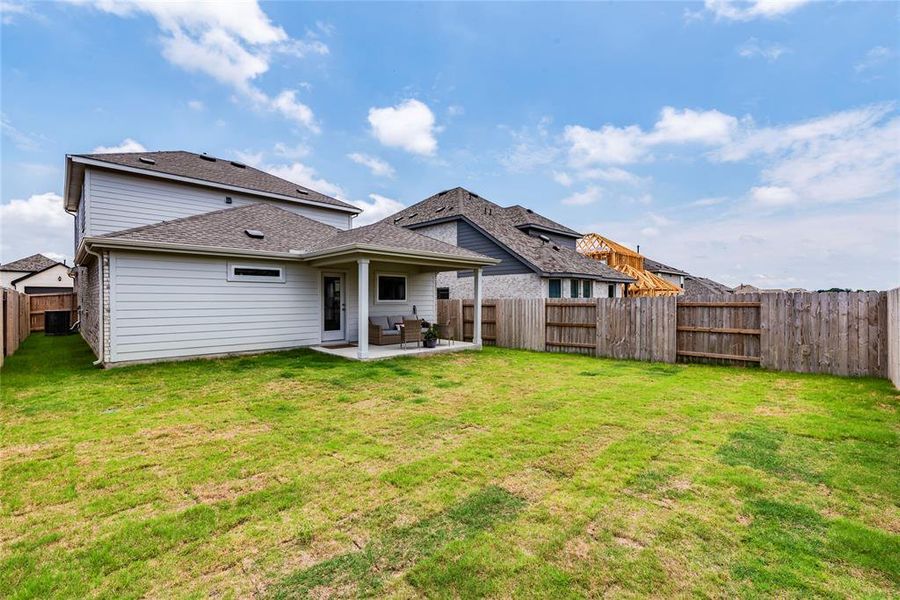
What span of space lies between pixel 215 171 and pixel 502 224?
12874 mm

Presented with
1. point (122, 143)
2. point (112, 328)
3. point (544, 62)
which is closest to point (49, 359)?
point (112, 328)

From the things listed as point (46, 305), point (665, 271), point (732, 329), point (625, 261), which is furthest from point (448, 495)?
point (665, 271)

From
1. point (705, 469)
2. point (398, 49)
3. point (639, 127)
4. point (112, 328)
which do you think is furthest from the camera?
point (639, 127)

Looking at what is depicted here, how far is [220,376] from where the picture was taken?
7.73 m

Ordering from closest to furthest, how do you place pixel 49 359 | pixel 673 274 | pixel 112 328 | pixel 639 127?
pixel 112 328
pixel 49 359
pixel 639 127
pixel 673 274

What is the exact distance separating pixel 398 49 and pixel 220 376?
501 inches

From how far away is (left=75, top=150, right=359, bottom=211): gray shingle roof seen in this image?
41.5 feet

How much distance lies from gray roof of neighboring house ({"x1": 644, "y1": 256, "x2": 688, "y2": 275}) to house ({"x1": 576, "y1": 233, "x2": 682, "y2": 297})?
8.58 m

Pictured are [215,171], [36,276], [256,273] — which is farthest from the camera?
[36,276]

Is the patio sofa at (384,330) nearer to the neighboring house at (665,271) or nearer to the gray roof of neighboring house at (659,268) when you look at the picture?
the gray roof of neighboring house at (659,268)

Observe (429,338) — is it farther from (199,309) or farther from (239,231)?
(239,231)

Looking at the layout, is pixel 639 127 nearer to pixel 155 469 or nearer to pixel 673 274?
pixel 155 469

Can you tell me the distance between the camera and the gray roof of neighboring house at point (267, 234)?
9406 millimetres

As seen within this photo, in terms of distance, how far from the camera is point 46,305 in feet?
58.0
